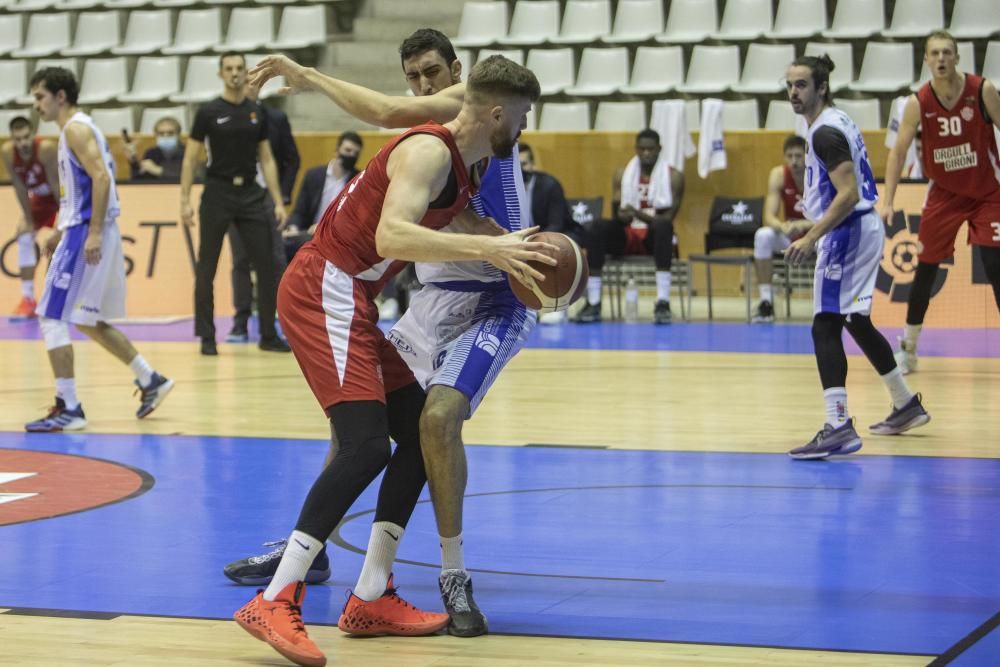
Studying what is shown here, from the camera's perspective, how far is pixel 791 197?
1288 cm

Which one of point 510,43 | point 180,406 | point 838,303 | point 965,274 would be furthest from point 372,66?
point 838,303

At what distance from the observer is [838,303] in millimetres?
6613

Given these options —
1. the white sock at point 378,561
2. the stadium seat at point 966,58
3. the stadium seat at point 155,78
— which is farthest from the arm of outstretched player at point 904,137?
the stadium seat at point 155,78

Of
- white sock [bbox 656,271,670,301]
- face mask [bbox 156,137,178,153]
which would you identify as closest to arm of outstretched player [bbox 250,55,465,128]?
white sock [bbox 656,271,670,301]

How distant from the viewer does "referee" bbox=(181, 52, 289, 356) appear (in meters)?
10.8

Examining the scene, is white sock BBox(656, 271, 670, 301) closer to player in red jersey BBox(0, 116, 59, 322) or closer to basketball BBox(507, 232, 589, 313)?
player in red jersey BBox(0, 116, 59, 322)

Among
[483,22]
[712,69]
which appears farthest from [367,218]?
[483,22]

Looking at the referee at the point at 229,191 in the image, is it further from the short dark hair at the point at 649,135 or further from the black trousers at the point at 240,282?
the short dark hair at the point at 649,135

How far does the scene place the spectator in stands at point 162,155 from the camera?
1431 cm

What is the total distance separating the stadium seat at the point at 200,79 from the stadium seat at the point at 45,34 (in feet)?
7.07

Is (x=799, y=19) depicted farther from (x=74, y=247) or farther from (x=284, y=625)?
(x=284, y=625)

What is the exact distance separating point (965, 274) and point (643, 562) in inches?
315

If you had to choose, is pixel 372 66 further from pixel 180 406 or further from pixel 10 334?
pixel 180 406

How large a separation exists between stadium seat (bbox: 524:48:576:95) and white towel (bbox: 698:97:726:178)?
6.94 ft
